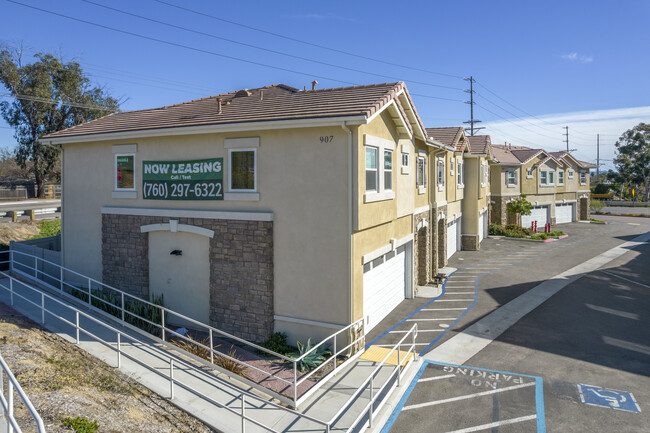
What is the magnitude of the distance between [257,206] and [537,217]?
35.4 meters

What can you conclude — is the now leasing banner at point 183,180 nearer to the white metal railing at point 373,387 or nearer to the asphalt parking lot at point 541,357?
the asphalt parking lot at point 541,357

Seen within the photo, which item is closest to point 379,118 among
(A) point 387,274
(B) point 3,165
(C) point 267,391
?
(A) point 387,274

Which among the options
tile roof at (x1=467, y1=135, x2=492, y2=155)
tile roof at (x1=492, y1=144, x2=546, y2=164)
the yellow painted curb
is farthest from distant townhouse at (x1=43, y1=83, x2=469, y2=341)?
tile roof at (x1=492, y1=144, x2=546, y2=164)

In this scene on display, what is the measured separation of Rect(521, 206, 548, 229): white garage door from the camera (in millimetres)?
39866

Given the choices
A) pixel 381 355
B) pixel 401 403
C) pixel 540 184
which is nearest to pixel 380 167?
pixel 381 355

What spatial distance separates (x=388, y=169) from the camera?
15.0m

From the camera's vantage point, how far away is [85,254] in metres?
17.3

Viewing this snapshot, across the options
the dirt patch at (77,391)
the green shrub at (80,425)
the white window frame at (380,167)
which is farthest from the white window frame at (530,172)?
the green shrub at (80,425)

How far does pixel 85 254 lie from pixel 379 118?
12.6m

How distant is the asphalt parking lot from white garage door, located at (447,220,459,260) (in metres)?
3.51

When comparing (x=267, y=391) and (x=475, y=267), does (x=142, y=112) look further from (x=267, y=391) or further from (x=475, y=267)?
(x=475, y=267)

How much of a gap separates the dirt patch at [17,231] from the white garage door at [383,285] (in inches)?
844

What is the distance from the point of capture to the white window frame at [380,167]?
13070 millimetres

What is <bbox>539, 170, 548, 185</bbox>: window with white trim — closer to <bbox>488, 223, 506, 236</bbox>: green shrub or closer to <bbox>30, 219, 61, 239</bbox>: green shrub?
<bbox>488, 223, 506, 236</bbox>: green shrub
